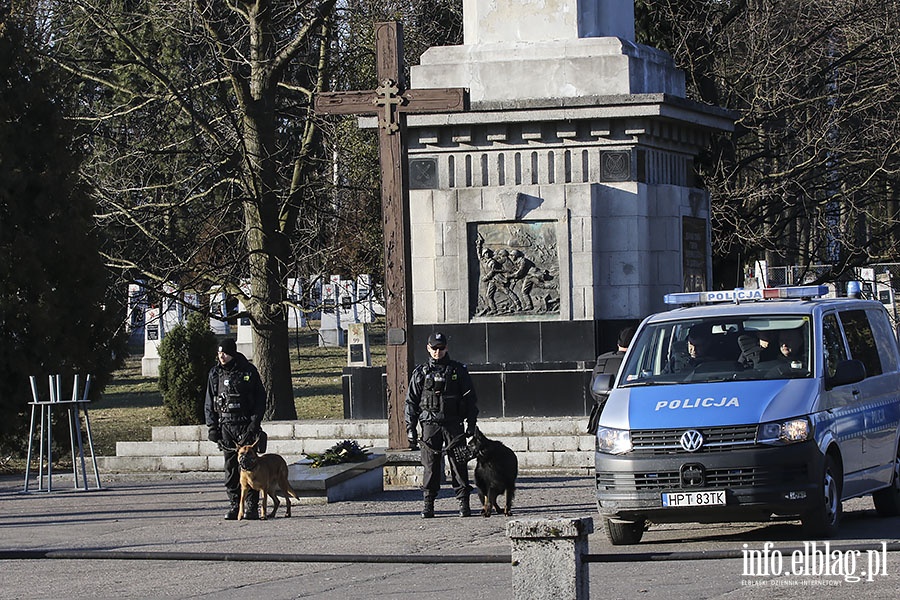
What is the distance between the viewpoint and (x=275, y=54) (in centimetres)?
2627

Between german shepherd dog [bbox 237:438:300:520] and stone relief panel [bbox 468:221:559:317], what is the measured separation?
4738 millimetres

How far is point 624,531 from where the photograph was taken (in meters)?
12.1

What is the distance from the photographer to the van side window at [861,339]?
13.3 metres

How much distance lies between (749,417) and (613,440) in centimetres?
104

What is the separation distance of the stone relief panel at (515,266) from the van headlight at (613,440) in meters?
7.17

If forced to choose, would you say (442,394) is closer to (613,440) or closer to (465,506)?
(465,506)

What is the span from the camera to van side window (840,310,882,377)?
43.8 feet

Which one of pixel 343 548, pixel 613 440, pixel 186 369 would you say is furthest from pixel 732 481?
pixel 186 369

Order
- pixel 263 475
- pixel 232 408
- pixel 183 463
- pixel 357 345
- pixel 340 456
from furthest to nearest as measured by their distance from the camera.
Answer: pixel 357 345 → pixel 183 463 → pixel 340 456 → pixel 232 408 → pixel 263 475

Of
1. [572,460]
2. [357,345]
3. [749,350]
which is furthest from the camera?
[357,345]

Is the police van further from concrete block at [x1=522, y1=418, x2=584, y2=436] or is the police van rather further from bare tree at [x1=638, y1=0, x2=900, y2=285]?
bare tree at [x1=638, y1=0, x2=900, y2=285]

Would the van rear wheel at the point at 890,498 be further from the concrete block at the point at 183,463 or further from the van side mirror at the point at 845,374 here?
the concrete block at the point at 183,463

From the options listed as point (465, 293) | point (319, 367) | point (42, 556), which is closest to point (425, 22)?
point (465, 293)

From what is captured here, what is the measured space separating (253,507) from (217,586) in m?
4.28
